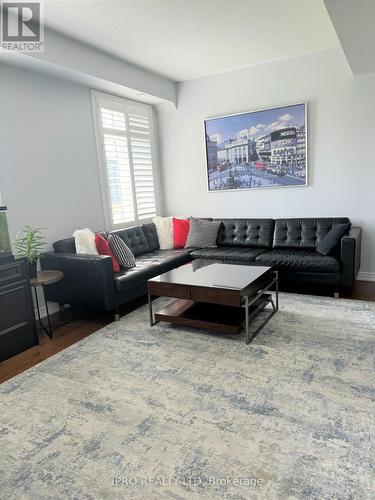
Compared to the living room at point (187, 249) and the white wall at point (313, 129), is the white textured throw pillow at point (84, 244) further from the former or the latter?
the white wall at point (313, 129)

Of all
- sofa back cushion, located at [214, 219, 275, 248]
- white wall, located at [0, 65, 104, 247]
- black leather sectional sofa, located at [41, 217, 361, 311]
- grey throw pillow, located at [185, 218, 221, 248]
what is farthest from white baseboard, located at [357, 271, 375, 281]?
white wall, located at [0, 65, 104, 247]

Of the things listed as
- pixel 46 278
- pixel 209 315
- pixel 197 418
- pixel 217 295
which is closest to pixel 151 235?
pixel 46 278

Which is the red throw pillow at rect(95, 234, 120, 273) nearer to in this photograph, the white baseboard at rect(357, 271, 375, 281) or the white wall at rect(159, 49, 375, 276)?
the white wall at rect(159, 49, 375, 276)

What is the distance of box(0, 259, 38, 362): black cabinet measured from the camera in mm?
2822

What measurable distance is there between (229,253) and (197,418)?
2.54 metres

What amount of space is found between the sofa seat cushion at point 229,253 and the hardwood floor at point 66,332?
922mm

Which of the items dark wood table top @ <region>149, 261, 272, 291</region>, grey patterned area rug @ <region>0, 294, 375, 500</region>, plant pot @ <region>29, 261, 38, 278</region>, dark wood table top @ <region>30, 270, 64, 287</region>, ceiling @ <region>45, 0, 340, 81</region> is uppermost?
ceiling @ <region>45, 0, 340, 81</region>

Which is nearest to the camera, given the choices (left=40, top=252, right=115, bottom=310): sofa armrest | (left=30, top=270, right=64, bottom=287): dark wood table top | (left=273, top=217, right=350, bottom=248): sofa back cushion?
(left=30, top=270, right=64, bottom=287): dark wood table top

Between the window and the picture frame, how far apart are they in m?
0.91

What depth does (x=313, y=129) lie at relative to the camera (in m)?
4.44

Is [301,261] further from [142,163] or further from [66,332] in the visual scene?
[142,163]

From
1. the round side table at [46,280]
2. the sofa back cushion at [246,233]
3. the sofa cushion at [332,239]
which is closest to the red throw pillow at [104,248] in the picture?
the round side table at [46,280]

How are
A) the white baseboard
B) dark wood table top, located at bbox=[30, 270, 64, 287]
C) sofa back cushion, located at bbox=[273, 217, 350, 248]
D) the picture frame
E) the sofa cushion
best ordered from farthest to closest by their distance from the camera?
the picture frame < the white baseboard < sofa back cushion, located at bbox=[273, 217, 350, 248] < the sofa cushion < dark wood table top, located at bbox=[30, 270, 64, 287]

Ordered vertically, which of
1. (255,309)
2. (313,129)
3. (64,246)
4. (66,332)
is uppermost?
(313,129)
